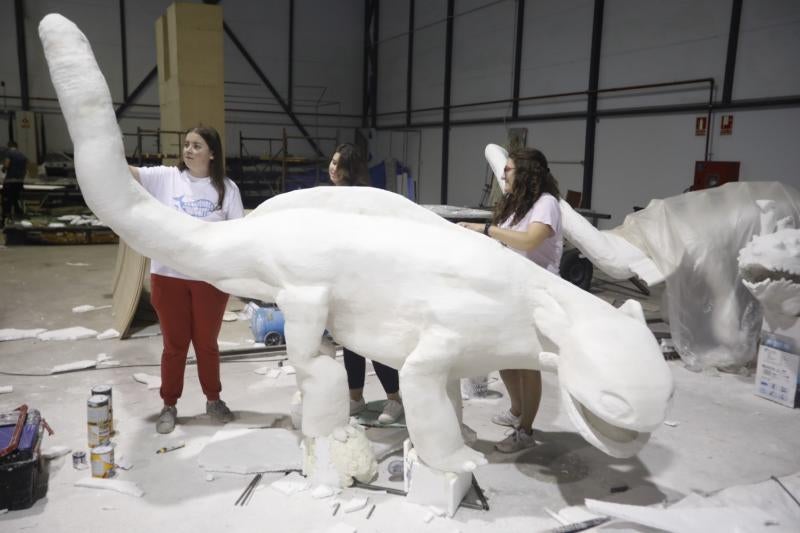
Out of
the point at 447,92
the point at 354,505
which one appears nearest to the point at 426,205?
the point at 447,92

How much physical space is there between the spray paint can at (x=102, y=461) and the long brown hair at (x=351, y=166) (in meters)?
1.77

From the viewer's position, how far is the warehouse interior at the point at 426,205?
272 cm

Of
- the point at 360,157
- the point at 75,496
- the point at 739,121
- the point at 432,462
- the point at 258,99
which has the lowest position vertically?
the point at 75,496

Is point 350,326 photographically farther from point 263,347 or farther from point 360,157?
point 263,347

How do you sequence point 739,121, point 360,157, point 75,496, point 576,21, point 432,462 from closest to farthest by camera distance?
1. point 432,462
2. point 75,496
3. point 360,157
4. point 739,121
5. point 576,21

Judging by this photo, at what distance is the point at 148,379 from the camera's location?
161 inches

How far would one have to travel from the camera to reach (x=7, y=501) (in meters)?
2.54

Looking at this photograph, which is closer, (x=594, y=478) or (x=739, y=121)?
(x=594, y=478)

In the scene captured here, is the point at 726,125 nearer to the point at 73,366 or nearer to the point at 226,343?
the point at 226,343

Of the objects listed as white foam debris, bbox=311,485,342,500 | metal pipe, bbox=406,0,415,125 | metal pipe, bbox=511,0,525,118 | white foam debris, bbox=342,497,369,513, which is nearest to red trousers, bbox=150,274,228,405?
white foam debris, bbox=311,485,342,500

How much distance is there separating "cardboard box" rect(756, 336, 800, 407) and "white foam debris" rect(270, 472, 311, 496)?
3.22m

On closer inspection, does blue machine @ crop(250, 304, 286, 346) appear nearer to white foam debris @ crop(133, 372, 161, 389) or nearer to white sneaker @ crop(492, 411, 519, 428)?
white foam debris @ crop(133, 372, 161, 389)

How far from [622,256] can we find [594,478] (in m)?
1.98

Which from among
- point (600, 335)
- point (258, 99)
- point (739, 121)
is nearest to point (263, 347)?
point (600, 335)
